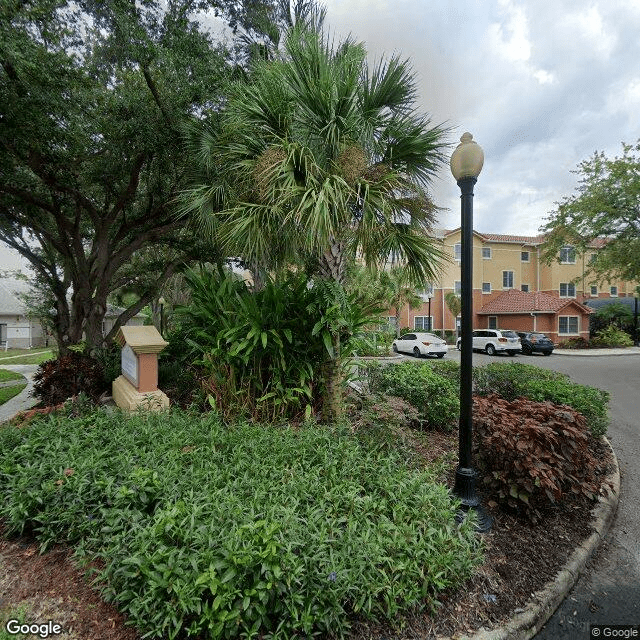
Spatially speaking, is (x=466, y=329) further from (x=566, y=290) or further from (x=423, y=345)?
(x=566, y=290)

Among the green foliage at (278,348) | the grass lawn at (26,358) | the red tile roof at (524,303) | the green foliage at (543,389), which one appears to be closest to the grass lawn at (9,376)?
the grass lawn at (26,358)

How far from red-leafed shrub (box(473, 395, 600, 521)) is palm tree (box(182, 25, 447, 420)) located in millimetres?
1923

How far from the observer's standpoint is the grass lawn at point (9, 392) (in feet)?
28.7

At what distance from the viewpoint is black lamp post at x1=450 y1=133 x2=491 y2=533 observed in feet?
9.85

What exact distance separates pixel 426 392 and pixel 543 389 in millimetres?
1920

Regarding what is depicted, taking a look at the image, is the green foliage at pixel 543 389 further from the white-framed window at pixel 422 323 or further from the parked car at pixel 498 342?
the white-framed window at pixel 422 323

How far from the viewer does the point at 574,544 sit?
2.88 metres

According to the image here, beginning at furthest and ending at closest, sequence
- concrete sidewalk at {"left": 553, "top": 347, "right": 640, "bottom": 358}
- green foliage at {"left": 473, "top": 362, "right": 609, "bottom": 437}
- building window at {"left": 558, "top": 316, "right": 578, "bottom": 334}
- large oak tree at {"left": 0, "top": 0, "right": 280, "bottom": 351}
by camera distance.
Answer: building window at {"left": 558, "top": 316, "right": 578, "bottom": 334} → concrete sidewalk at {"left": 553, "top": 347, "right": 640, "bottom": 358} → large oak tree at {"left": 0, "top": 0, "right": 280, "bottom": 351} → green foliage at {"left": 473, "top": 362, "right": 609, "bottom": 437}

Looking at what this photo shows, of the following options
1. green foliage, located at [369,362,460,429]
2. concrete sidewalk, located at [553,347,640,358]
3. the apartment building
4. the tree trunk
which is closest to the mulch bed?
green foliage, located at [369,362,460,429]

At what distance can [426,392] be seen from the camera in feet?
17.4

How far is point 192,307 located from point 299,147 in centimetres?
324

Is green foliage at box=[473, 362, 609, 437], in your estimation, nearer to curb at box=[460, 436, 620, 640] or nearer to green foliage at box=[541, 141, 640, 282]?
curb at box=[460, 436, 620, 640]

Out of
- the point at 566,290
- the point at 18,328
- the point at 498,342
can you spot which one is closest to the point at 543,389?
the point at 498,342

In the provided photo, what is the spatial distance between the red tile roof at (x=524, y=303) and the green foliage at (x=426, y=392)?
24.4 metres
